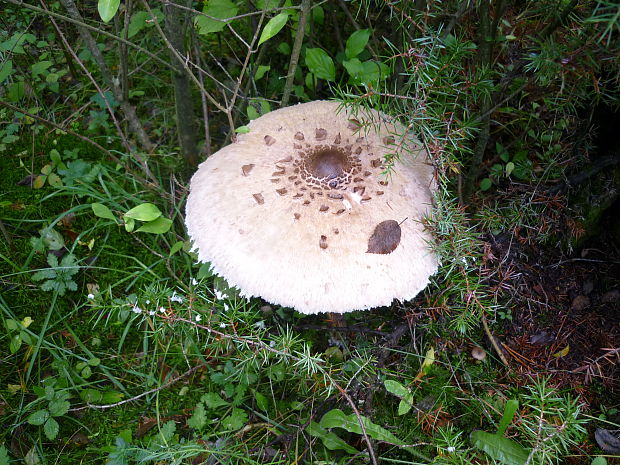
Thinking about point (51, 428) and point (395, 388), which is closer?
point (395, 388)

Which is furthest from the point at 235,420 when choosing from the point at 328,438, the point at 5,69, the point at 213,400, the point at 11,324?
the point at 5,69

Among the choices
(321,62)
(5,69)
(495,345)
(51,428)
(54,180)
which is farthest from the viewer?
(54,180)

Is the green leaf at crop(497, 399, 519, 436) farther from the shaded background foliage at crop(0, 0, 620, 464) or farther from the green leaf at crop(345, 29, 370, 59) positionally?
the green leaf at crop(345, 29, 370, 59)

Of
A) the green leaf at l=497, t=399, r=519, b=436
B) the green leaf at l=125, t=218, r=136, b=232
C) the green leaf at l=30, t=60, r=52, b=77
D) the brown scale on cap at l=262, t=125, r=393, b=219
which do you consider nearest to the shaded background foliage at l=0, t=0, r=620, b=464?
the green leaf at l=497, t=399, r=519, b=436

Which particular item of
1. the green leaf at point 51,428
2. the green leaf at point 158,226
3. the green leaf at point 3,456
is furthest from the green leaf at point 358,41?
the green leaf at point 3,456

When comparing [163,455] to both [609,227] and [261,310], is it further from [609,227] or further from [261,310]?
[609,227]

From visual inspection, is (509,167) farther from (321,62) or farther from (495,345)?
(321,62)

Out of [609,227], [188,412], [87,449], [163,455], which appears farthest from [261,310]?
[609,227]
